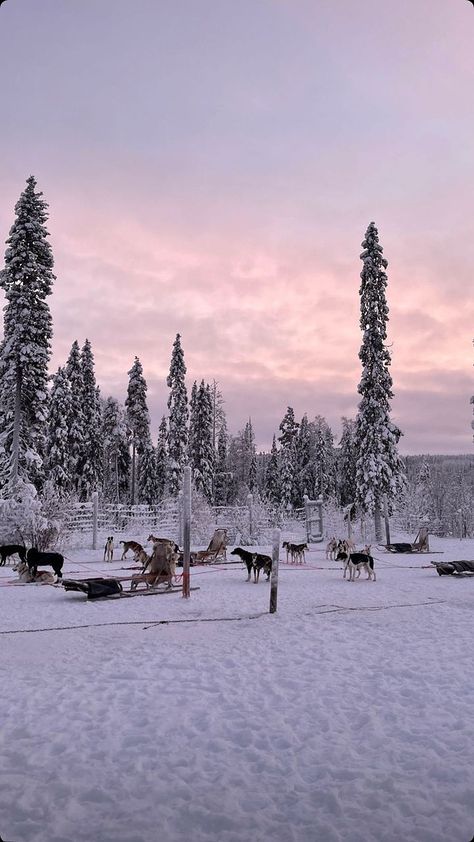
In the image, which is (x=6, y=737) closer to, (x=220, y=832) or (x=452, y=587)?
(x=220, y=832)

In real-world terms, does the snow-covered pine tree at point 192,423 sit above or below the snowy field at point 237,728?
above

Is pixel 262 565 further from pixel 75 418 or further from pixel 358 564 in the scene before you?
pixel 75 418

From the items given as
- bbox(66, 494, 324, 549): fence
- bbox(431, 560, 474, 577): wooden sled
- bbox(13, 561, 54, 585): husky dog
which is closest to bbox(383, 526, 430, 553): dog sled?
bbox(66, 494, 324, 549): fence

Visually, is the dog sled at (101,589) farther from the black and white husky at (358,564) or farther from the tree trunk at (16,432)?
the tree trunk at (16,432)

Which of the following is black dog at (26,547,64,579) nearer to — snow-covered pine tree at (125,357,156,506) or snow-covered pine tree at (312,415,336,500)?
snow-covered pine tree at (125,357,156,506)

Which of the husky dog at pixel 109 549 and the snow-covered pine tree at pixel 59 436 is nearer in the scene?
the husky dog at pixel 109 549

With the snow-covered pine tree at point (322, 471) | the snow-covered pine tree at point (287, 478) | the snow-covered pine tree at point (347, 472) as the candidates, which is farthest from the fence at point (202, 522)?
the snow-covered pine tree at point (322, 471)

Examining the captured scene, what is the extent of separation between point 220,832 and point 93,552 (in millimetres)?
19906

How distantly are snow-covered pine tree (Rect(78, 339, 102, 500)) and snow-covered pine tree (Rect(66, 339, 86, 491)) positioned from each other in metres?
0.27

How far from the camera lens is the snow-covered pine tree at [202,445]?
51281mm

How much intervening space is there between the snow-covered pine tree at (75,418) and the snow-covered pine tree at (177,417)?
7.43 m

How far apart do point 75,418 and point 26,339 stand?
1955cm

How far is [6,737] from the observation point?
16.1 feet

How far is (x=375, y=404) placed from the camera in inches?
1234
